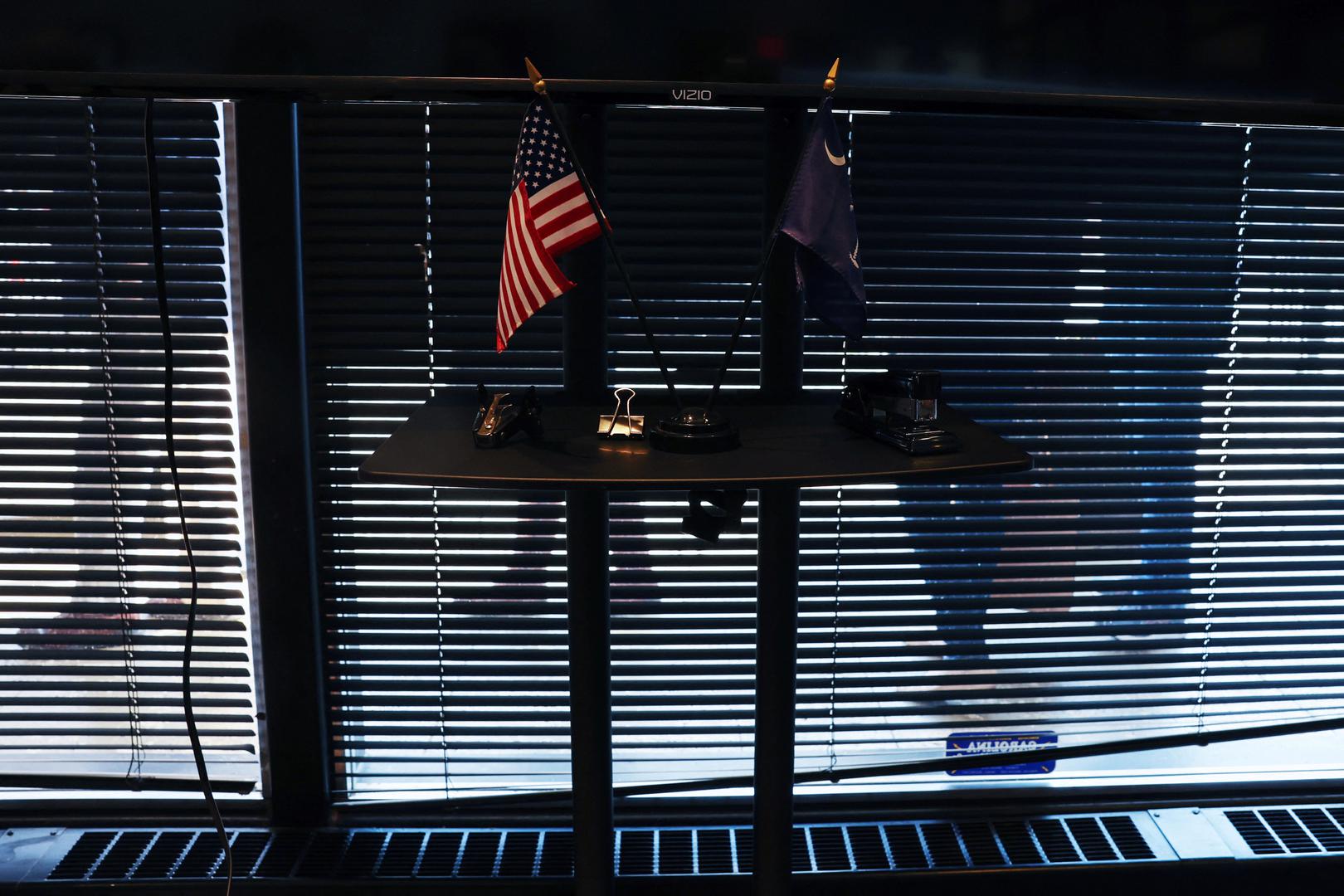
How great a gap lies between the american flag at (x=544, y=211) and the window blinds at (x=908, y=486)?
0.54 metres

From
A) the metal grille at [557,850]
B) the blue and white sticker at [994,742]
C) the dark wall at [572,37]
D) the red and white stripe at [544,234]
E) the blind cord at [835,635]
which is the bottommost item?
the metal grille at [557,850]

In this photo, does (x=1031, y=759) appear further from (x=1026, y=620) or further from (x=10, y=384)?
(x=10, y=384)

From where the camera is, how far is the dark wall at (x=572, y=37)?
140cm

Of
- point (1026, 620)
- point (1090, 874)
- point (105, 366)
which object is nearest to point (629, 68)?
point (105, 366)

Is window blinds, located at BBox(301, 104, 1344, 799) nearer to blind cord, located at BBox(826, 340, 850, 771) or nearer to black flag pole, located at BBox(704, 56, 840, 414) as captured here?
blind cord, located at BBox(826, 340, 850, 771)

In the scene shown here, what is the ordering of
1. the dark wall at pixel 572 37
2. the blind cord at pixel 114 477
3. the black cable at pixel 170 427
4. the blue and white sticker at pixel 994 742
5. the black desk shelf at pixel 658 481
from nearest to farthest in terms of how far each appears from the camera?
the black desk shelf at pixel 658 481, the dark wall at pixel 572 37, the black cable at pixel 170 427, the blind cord at pixel 114 477, the blue and white sticker at pixel 994 742

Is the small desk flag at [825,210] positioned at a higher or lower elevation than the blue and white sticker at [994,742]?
higher

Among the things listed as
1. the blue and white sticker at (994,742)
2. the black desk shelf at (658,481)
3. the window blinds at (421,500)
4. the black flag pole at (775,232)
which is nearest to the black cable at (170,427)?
the window blinds at (421,500)

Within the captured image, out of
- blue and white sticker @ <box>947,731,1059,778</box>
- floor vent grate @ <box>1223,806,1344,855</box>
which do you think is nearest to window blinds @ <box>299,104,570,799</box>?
blue and white sticker @ <box>947,731,1059,778</box>

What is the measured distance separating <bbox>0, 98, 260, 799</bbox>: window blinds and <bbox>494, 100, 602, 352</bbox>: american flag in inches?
33.6

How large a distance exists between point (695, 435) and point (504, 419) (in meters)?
0.29

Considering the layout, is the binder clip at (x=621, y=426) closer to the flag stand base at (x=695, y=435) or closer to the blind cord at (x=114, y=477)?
the flag stand base at (x=695, y=435)

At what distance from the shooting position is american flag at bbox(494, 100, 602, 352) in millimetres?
1406

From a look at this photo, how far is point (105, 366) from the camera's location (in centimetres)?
198
